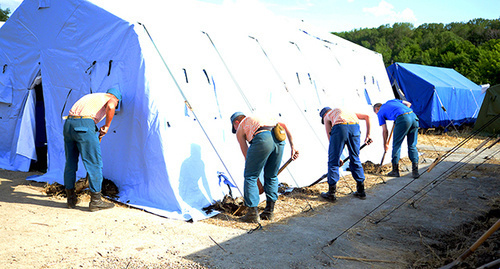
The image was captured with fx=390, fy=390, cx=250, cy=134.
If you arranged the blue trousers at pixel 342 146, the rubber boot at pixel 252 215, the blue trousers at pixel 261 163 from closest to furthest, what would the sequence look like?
the blue trousers at pixel 261 163 < the rubber boot at pixel 252 215 < the blue trousers at pixel 342 146

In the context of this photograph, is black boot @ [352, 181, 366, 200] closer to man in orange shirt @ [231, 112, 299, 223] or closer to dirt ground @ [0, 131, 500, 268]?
dirt ground @ [0, 131, 500, 268]

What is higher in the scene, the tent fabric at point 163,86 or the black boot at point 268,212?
the tent fabric at point 163,86

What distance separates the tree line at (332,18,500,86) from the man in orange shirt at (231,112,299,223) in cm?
2009

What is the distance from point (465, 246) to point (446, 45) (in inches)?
1058

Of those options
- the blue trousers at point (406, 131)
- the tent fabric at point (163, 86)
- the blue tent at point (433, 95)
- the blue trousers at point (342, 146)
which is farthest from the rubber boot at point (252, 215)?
the blue tent at point (433, 95)

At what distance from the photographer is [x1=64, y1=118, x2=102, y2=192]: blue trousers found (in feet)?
15.0

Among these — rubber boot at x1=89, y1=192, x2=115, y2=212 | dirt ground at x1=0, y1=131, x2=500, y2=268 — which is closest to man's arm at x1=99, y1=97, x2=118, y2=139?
rubber boot at x1=89, y1=192, x2=115, y2=212

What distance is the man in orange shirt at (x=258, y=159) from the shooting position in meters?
4.39

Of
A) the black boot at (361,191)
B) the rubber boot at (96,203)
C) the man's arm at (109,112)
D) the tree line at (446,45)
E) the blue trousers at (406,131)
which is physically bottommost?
the black boot at (361,191)

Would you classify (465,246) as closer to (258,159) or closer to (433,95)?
(258,159)

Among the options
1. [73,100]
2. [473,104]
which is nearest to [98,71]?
[73,100]

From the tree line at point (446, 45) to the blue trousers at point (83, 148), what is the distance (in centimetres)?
2141

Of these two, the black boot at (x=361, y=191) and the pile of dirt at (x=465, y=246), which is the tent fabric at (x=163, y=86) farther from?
the pile of dirt at (x=465, y=246)

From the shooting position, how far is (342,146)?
5.59 m
